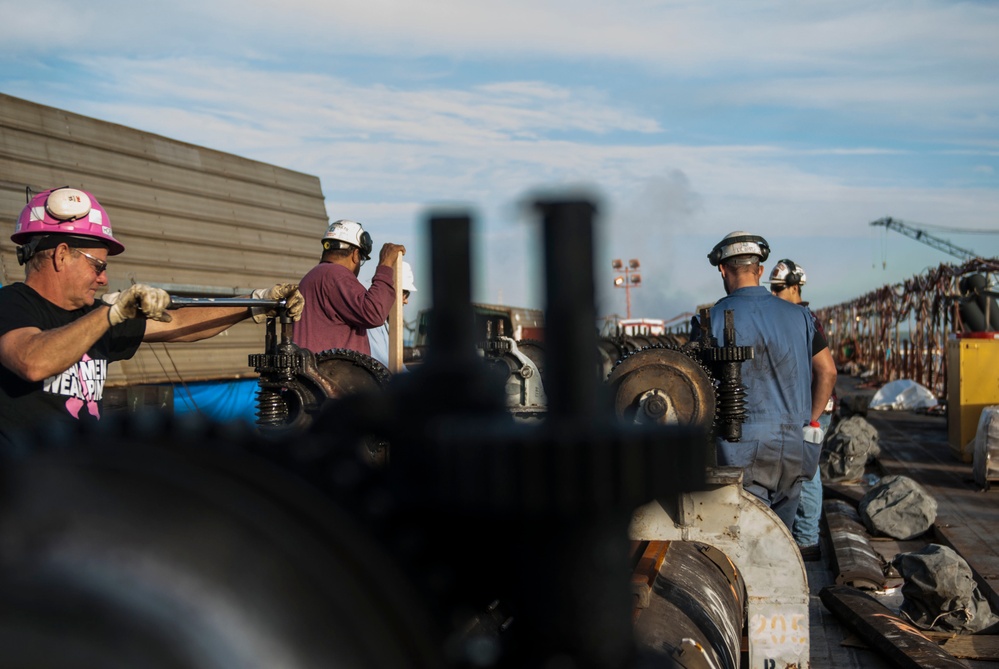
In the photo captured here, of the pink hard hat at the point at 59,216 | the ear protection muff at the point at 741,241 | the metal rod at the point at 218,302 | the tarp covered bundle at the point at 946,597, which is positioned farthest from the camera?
the tarp covered bundle at the point at 946,597

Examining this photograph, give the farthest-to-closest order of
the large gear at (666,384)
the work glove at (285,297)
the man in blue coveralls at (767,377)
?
1. the man in blue coveralls at (767,377)
2. the large gear at (666,384)
3. the work glove at (285,297)

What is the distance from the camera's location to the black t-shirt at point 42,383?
8.73ft

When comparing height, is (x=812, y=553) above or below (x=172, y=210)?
below

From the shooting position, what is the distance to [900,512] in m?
7.43

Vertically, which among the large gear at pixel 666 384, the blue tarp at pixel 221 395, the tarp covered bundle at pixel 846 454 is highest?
the large gear at pixel 666 384

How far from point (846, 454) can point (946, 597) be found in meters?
4.40

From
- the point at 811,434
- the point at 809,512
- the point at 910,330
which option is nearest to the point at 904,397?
the point at 910,330

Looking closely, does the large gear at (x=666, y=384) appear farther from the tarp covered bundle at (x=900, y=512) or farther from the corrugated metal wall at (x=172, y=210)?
the corrugated metal wall at (x=172, y=210)

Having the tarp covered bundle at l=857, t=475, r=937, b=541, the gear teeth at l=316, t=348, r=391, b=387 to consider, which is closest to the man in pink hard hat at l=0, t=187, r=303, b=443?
the gear teeth at l=316, t=348, r=391, b=387

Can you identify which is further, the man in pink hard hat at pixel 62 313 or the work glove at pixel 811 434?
the work glove at pixel 811 434

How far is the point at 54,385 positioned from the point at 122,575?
2286 millimetres

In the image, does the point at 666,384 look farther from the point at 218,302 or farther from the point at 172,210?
the point at 172,210

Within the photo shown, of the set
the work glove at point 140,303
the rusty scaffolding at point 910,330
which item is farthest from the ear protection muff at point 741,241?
the rusty scaffolding at point 910,330

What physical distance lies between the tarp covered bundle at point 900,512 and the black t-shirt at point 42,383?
624 cm
